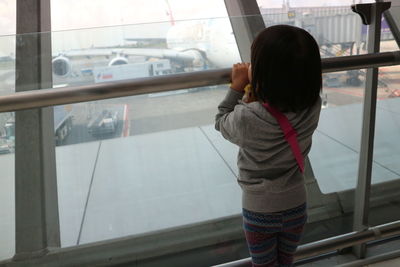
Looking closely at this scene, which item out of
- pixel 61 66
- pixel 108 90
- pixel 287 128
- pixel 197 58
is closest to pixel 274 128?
pixel 287 128

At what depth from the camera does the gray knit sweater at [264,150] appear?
0.91 m

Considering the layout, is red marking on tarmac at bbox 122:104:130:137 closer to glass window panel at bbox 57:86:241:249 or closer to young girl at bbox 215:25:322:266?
glass window panel at bbox 57:86:241:249

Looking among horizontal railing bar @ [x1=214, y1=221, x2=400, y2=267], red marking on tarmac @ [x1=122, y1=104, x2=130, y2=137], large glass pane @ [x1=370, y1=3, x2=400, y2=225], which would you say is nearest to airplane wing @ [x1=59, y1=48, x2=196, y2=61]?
red marking on tarmac @ [x1=122, y1=104, x2=130, y2=137]

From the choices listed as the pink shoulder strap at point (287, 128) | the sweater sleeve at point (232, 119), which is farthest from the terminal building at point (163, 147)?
the pink shoulder strap at point (287, 128)

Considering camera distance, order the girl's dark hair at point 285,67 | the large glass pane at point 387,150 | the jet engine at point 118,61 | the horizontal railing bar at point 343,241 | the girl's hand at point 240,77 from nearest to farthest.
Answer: the girl's dark hair at point 285,67 < the girl's hand at point 240,77 < the jet engine at point 118,61 < the horizontal railing bar at point 343,241 < the large glass pane at point 387,150

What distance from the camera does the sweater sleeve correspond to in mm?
913

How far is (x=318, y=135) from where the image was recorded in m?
1.86

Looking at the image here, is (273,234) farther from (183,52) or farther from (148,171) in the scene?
(183,52)

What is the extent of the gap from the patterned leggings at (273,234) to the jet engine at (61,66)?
83 centimetres

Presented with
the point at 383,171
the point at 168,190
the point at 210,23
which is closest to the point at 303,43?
the point at 210,23

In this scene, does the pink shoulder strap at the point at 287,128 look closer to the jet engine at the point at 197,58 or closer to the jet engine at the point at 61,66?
the jet engine at the point at 197,58

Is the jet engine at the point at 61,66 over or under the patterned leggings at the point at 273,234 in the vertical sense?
over

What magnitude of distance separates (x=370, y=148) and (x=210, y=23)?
34.8 inches

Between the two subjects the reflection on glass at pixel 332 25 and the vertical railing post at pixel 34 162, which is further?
the reflection on glass at pixel 332 25
